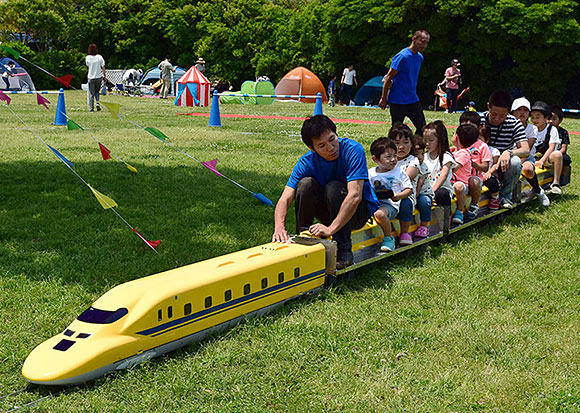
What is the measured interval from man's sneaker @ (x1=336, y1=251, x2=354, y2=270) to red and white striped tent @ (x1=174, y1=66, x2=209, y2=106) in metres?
20.5

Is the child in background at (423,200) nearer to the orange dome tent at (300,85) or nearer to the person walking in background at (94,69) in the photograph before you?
the person walking in background at (94,69)

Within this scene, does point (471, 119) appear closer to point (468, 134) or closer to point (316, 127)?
point (468, 134)

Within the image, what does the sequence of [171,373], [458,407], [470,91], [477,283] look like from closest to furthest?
[458,407] < [171,373] < [477,283] < [470,91]

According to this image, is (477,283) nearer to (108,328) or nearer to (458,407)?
(458,407)

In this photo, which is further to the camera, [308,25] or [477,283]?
[308,25]

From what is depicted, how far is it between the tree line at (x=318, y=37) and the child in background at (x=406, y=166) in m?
23.4

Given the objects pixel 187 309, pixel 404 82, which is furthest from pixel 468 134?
pixel 187 309

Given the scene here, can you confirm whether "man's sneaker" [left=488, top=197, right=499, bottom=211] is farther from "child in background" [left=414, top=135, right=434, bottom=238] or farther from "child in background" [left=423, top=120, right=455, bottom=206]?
Answer: "child in background" [left=414, top=135, right=434, bottom=238]

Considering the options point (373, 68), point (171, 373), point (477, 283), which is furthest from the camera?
point (373, 68)

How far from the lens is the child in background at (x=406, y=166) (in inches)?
212

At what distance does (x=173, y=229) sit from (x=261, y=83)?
2458cm

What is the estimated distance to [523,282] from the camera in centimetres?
487

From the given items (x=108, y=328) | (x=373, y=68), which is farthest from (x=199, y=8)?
(x=108, y=328)

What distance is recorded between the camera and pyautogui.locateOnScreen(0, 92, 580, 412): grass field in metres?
3.13
